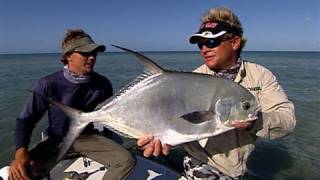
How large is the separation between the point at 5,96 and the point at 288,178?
34.8 feet

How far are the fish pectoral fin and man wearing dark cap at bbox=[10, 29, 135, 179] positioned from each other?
1.28 metres

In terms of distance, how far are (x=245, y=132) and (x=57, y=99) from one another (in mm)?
1767

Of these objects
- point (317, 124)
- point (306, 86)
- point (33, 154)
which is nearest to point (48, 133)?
point (33, 154)

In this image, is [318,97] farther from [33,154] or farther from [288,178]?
[33,154]

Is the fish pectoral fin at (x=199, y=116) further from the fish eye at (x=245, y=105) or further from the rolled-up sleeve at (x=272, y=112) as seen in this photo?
the rolled-up sleeve at (x=272, y=112)

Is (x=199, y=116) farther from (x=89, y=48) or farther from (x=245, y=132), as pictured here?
(x=89, y=48)

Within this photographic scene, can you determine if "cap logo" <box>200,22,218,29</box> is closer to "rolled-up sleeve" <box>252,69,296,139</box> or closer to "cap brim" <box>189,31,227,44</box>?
"cap brim" <box>189,31,227,44</box>

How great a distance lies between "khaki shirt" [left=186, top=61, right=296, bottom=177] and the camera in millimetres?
2391

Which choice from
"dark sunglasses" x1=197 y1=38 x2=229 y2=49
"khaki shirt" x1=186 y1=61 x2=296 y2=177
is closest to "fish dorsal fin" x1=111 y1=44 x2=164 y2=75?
"dark sunglasses" x1=197 y1=38 x2=229 y2=49

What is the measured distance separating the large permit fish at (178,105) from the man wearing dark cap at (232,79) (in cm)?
33

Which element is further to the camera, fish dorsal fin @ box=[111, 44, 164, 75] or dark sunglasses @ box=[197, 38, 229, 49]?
dark sunglasses @ box=[197, 38, 229, 49]

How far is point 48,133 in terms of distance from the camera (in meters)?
3.62

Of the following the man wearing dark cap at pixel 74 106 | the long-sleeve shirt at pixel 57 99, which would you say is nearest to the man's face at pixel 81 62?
the man wearing dark cap at pixel 74 106

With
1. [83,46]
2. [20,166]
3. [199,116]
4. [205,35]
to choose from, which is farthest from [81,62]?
[199,116]
